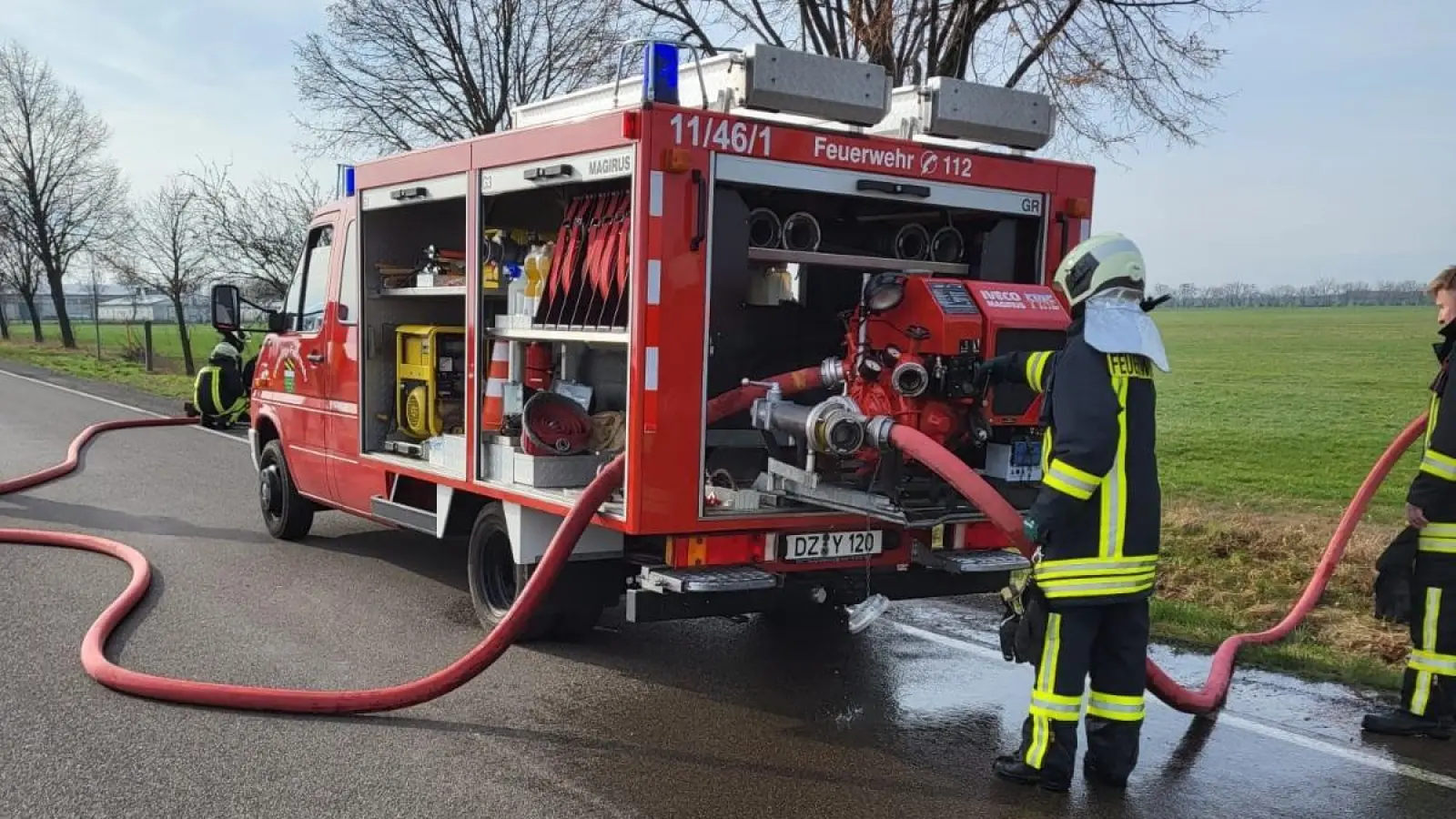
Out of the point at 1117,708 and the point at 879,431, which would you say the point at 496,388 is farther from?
the point at 1117,708

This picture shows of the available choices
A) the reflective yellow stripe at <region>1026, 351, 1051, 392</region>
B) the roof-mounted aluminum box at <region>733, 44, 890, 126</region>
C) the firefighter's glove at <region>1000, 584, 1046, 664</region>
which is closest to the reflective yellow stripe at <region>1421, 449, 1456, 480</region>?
the reflective yellow stripe at <region>1026, 351, 1051, 392</region>

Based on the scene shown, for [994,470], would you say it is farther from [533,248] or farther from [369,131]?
[369,131]

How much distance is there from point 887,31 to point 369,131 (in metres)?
11.5

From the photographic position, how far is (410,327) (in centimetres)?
748

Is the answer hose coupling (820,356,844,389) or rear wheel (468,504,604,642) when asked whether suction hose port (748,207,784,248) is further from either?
rear wheel (468,504,604,642)

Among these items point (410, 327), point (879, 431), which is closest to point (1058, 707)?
point (879, 431)

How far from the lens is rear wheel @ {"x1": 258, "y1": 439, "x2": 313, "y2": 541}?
28.2 feet

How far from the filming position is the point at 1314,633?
6.57 meters

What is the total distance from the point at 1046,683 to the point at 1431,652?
6.28 ft

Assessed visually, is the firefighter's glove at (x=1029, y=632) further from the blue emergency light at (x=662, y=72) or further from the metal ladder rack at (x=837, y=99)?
the blue emergency light at (x=662, y=72)

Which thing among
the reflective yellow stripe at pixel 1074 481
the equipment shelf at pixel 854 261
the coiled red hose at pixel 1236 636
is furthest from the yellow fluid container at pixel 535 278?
the reflective yellow stripe at pixel 1074 481

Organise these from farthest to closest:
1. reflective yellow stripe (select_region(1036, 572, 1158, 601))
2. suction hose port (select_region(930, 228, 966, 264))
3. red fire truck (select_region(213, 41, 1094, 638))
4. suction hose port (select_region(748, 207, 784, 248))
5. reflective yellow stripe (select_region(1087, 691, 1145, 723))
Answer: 1. suction hose port (select_region(930, 228, 966, 264))
2. suction hose port (select_region(748, 207, 784, 248))
3. red fire truck (select_region(213, 41, 1094, 638))
4. reflective yellow stripe (select_region(1087, 691, 1145, 723))
5. reflective yellow stripe (select_region(1036, 572, 1158, 601))

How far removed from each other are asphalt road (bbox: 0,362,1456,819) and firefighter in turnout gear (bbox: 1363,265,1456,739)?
18 centimetres

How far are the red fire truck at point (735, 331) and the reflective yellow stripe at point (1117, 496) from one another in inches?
31.4
